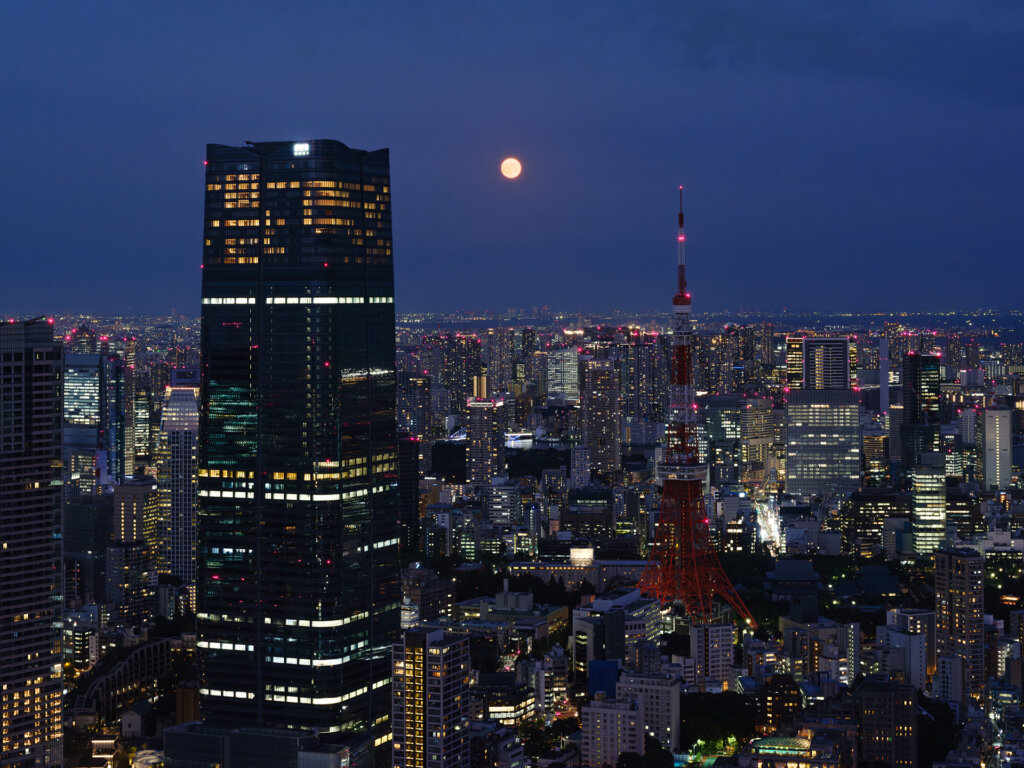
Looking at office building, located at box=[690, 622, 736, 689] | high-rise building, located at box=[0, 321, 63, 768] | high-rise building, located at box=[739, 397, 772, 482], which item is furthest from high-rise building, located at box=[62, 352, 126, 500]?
high-rise building, located at box=[739, 397, 772, 482]

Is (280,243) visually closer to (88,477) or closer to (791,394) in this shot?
(88,477)

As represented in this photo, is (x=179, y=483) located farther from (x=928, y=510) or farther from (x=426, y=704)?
(x=426, y=704)

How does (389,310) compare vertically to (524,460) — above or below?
above

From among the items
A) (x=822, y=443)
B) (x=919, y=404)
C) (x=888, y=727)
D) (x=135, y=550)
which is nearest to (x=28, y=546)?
(x=888, y=727)

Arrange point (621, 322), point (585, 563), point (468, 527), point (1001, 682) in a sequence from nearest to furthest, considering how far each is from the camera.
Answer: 1. point (1001, 682)
2. point (585, 563)
3. point (468, 527)
4. point (621, 322)

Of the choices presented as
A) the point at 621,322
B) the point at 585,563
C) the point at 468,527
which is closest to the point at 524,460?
the point at 468,527

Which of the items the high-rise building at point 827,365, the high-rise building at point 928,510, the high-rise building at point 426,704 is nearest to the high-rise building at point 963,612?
the high-rise building at point 928,510
